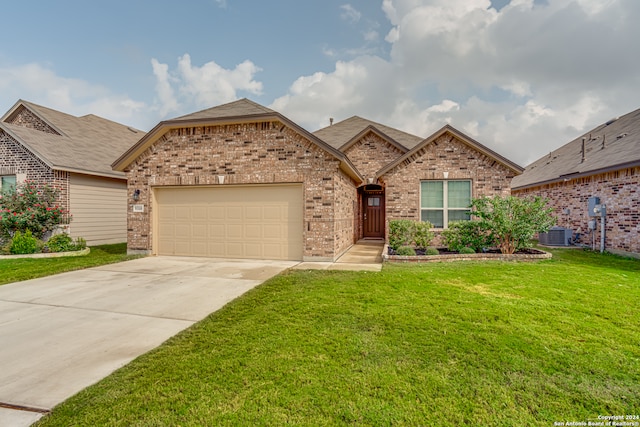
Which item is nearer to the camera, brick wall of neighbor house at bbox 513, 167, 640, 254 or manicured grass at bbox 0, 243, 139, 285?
manicured grass at bbox 0, 243, 139, 285

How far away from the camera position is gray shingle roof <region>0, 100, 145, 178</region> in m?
11.9

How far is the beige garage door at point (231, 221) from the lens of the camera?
9.53 metres

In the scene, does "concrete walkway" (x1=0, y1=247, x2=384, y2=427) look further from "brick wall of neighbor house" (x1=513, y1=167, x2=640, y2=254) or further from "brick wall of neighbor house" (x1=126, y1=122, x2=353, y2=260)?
"brick wall of neighbor house" (x1=513, y1=167, x2=640, y2=254)

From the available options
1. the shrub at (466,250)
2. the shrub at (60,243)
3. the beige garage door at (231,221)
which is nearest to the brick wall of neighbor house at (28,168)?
the shrub at (60,243)

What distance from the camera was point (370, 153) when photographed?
48.4ft

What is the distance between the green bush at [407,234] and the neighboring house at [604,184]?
20.6ft

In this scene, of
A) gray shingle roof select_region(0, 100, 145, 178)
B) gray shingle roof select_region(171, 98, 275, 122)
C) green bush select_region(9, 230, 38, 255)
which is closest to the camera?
gray shingle roof select_region(171, 98, 275, 122)

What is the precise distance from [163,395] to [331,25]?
14113 millimetres

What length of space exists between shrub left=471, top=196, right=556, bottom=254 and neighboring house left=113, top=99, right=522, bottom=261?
1.85 meters

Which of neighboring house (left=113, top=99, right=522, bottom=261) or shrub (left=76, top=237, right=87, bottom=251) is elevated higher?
neighboring house (left=113, top=99, right=522, bottom=261)

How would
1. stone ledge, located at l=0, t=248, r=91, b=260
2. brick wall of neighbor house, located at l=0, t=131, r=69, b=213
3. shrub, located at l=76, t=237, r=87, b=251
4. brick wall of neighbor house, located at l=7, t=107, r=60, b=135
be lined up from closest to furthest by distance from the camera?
stone ledge, located at l=0, t=248, r=91, b=260 → shrub, located at l=76, t=237, r=87, b=251 → brick wall of neighbor house, located at l=0, t=131, r=69, b=213 → brick wall of neighbor house, located at l=7, t=107, r=60, b=135

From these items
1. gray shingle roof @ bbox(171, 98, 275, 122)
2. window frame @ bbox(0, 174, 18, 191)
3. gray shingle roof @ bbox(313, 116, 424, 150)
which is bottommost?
window frame @ bbox(0, 174, 18, 191)

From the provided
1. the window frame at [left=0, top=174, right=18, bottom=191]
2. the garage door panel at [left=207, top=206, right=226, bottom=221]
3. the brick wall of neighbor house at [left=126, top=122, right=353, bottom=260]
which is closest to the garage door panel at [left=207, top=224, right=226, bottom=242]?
the garage door panel at [left=207, top=206, right=226, bottom=221]

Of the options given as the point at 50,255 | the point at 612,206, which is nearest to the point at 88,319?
the point at 50,255
